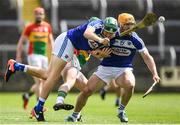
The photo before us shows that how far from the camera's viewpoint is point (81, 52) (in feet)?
50.6

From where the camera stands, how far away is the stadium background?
99.6ft

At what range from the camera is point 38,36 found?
70.4 feet

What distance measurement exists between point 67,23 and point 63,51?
59.1 feet

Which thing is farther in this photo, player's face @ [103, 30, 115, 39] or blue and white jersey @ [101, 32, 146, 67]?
blue and white jersey @ [101, 32, 146, 67]

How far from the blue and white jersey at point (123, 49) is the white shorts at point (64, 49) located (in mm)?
786

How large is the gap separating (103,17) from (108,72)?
53.4 ft

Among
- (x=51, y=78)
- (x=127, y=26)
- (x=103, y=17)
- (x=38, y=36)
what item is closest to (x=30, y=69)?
(x=51, y=78)

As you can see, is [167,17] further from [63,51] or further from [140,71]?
[63,51]

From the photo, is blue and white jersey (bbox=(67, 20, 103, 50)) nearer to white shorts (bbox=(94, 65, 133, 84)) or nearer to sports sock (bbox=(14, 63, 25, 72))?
white shorts (bbox=(94, 65, 133, 84))

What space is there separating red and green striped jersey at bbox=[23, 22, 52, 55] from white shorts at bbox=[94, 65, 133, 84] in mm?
6302

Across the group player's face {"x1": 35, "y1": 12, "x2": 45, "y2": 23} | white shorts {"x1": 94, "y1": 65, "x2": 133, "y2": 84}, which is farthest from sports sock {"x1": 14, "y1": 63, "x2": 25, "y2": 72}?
player's face {"x1": 35, "y1": 12, "x2": 45, "y2": 23}

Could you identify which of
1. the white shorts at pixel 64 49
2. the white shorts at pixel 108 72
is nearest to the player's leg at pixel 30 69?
the white shorts at pixel 64 49

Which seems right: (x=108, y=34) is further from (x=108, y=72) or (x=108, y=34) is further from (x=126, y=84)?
(x=126, y=84)

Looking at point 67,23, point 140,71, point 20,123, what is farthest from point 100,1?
point 20,123
